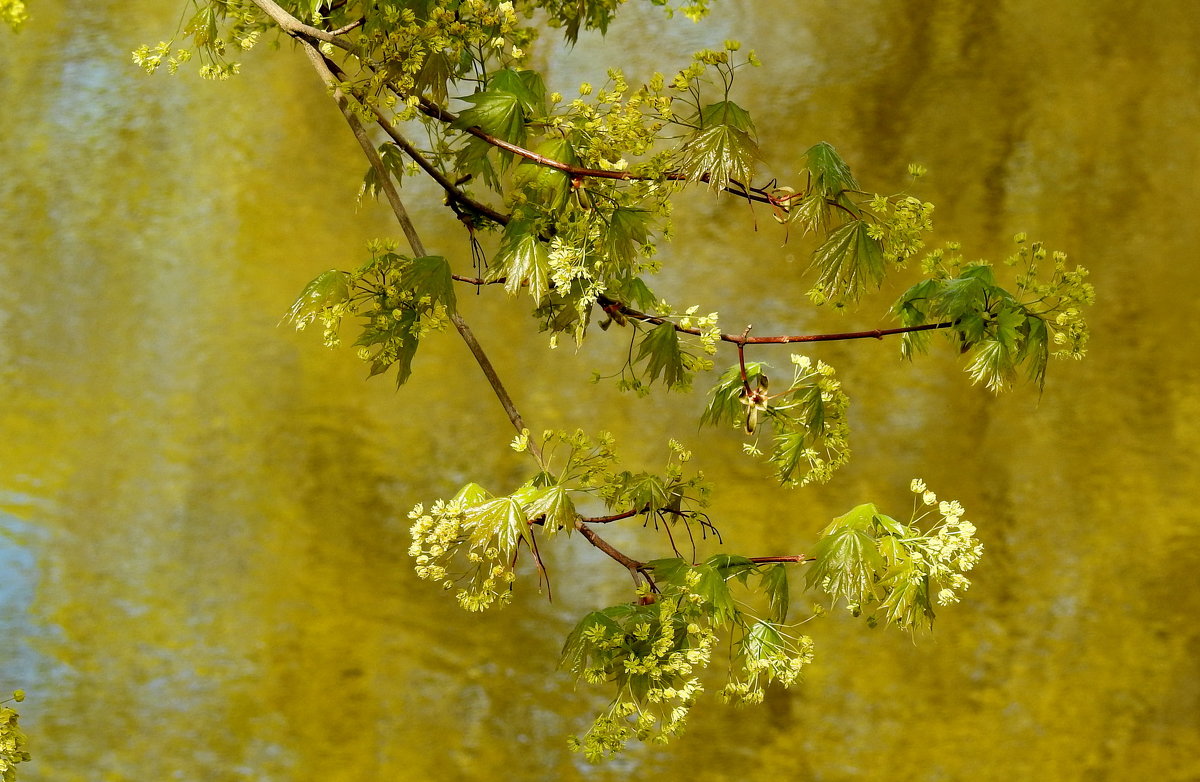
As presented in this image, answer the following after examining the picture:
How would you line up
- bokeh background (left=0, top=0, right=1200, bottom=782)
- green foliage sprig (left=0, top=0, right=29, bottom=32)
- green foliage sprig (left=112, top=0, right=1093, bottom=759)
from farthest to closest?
bokeh background (left=0, top=0, right=1200, bottom=782), green foliage sprig (left=112, top=0, right=1093, bottom=759), green foliage sprig (left=0, top=0, right=29, bottom=32)

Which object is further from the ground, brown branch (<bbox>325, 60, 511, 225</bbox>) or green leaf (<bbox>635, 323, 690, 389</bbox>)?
brown branch (<bbox>325, 60, 511, 225</bbox>)

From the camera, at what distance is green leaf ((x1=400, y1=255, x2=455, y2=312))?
1136mm

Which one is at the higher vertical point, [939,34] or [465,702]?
[939,34]

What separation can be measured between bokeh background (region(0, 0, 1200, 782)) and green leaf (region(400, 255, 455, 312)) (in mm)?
1776

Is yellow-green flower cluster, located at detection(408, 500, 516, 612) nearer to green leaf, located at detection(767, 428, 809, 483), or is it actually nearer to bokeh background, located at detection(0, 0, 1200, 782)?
green leaf, located at detection(767, 428, 809, 483)

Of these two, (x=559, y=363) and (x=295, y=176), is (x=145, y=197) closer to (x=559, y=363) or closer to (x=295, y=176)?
(x=295, y=176)

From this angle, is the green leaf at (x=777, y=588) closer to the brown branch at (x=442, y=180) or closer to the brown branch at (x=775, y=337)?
the brown branch at (x=775, y=337)

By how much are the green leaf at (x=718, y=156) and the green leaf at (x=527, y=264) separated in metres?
0.15

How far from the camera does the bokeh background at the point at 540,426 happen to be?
2.74 m

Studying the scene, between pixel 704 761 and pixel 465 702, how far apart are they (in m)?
0.59

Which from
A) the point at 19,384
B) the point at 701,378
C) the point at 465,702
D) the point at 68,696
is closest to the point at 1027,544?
the point at 701,378

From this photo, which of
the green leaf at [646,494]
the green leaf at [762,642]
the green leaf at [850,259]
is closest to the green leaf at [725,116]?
the green leaf at [850,259]

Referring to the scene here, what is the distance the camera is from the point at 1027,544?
2.75 meters

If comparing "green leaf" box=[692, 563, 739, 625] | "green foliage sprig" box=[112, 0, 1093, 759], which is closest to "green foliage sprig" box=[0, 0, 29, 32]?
"green foliage sprig" box=[112, 0, 1093, 759]
